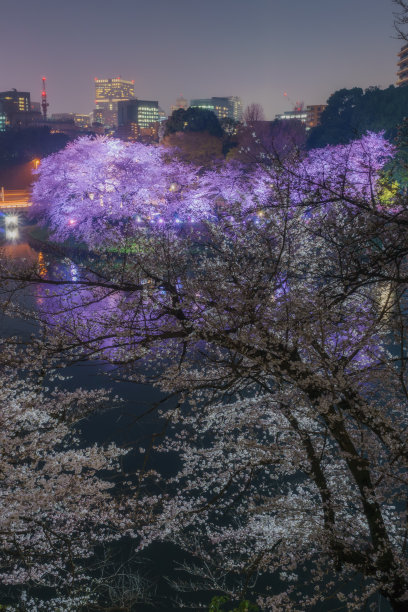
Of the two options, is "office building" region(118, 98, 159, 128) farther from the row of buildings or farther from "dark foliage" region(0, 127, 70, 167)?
"dark foliage" region(0, 127, 70, 167)

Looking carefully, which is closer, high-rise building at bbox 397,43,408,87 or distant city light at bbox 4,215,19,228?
distant city light at bbox 4,215,19,228

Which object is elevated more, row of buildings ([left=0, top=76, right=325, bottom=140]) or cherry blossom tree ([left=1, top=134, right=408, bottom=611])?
row of buildings ([left=0, top=76, right=325, bottom=140])

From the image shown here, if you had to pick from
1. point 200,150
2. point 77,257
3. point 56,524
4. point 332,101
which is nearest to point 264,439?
point 56,524

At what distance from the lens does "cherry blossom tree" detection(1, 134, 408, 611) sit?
14.4 ft

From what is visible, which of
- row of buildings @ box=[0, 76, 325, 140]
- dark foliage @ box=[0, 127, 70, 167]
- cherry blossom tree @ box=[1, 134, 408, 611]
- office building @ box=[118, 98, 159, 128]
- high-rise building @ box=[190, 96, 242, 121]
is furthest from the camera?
high-rise building @ box=[190, 96, 242, 121]

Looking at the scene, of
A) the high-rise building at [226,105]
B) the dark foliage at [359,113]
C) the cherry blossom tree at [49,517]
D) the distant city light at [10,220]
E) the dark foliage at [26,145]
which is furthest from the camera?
the high-rise building at [226,105]

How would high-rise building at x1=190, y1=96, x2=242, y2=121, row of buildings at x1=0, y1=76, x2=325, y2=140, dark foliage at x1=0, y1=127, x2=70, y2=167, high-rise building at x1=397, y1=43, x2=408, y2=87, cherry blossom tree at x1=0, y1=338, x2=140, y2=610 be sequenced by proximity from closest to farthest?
cherry blossom tree at x1=0, y1=338, x2=140, y2=610, dark foliage at x1=0, y1=127, x2=70, y2=167, high-rise building at x1=397, y1=43, x2=408, y2=87, row of buildings at x1=0, y1=76, x2=325, y2=140, high-rise building at x1=190, y1=96, x2=242, y2=121

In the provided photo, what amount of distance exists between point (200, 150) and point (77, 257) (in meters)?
15.7

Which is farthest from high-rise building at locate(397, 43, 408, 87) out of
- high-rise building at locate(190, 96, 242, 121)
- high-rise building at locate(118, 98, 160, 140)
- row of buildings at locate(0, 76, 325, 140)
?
high-rise building at locate(190, 96, 242, 121)

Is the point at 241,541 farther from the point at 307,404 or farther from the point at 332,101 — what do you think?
the point at 332,101

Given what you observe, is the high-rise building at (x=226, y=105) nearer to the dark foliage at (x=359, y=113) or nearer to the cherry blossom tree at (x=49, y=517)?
the dark foliage at (x=359, y=113)

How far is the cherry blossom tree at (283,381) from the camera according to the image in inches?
173

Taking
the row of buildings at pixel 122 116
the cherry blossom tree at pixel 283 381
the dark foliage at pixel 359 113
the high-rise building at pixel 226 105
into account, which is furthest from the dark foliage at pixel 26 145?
the high-rise building at pixel 226 105

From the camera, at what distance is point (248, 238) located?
13.0 meters
